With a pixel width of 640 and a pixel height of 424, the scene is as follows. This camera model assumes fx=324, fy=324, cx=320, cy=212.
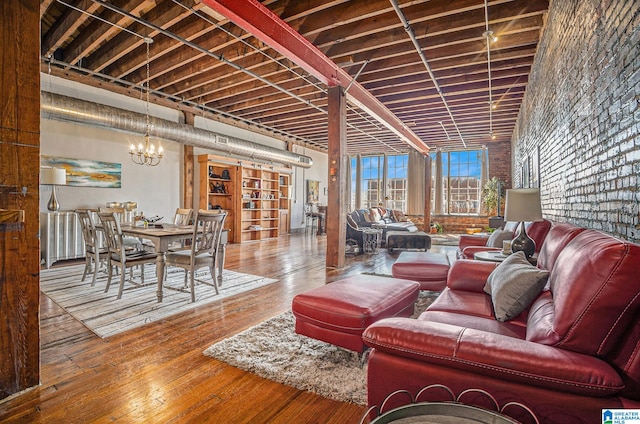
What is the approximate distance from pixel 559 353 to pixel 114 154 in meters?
7.42

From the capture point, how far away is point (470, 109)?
25.8ft

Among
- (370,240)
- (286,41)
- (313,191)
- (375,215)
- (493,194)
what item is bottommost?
(370,240)

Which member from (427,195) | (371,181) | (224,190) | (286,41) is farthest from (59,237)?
(371,181)

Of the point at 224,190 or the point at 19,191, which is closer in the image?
the point at 19,191

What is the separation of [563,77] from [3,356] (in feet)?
16.3

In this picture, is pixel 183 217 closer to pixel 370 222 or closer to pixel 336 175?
pixel 336 175

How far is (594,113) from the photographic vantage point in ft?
7.80

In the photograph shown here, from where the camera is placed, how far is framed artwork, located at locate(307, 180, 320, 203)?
12180mm

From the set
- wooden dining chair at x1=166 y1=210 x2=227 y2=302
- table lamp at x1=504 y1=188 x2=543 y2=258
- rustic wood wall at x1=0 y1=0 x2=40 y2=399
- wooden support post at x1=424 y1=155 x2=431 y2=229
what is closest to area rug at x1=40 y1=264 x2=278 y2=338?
wooden dining chair at x1=166 y1=210 x2=227 y2=302

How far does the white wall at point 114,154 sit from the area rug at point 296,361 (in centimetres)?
517

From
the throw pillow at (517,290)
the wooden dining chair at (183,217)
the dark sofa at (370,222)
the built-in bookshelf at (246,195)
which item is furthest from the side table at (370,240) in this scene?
the throw pillow at (517,290)

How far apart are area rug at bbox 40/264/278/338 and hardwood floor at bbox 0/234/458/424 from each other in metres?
0.14

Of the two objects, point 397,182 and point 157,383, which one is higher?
point 397,182

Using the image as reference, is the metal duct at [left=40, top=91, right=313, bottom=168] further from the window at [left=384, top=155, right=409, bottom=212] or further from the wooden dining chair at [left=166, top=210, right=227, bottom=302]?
the window at [left=384, top=155, right=409, bottom=212]
